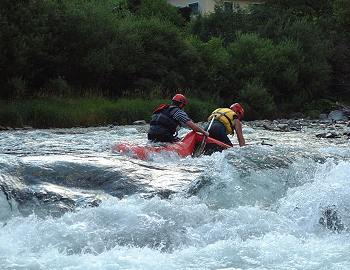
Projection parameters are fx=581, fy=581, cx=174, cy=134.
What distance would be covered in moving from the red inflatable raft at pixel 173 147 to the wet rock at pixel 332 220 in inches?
150

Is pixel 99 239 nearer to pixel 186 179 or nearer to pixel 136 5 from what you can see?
pixel 186 179

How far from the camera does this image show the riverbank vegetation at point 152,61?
20.0m

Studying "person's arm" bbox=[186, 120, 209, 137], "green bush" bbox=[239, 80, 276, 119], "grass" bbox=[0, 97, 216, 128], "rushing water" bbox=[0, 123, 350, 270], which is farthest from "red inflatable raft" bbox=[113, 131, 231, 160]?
"green bush" bbox=[239, 80, 276, 119]

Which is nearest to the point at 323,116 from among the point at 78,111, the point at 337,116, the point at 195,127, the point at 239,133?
the point at 337,116

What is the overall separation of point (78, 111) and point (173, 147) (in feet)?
33.6

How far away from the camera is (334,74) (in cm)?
3222

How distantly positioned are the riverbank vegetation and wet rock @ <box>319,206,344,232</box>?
1356cm

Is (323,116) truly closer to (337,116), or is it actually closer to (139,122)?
(337,116)

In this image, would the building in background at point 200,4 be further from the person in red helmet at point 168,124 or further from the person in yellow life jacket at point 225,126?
the person in red helmet at point 168,124

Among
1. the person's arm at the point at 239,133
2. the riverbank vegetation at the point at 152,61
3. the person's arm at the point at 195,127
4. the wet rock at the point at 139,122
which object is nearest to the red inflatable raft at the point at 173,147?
the person's arm at the point at 195,127

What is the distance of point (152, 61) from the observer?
24.9 meters

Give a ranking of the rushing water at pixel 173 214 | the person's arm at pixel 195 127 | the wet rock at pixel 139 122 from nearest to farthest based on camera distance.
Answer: the rushing water at pixel 173 214
the person's arm at pixel 195 127
the wet rock at pixel 139 122

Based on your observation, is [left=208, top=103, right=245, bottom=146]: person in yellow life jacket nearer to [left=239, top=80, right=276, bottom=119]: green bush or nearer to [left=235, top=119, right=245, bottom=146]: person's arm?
[left=235, top=119, right=245, bottom=146]: person's arm

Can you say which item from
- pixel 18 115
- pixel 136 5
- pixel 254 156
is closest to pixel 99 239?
pixel 254 156
